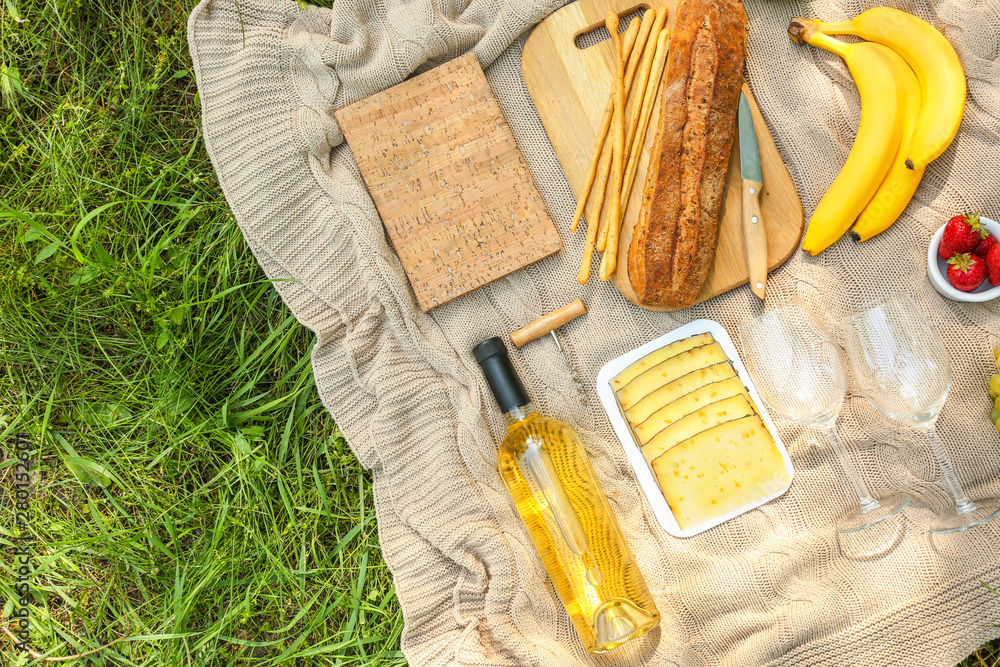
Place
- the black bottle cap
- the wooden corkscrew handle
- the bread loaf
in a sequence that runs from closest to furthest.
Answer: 1. the black bottle cap
2. the bread loaf
3. the wooden corkscrew handle

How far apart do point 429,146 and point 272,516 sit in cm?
144

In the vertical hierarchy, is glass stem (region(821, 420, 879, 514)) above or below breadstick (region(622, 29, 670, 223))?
below

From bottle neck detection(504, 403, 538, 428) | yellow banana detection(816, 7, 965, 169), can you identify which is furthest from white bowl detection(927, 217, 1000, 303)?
bottle neck detection(504, 403, 538, 428)

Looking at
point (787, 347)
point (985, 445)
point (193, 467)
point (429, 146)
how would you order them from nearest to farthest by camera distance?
point (787, 347) < point (985, 445) < point (429, 146) < point (193, 467)

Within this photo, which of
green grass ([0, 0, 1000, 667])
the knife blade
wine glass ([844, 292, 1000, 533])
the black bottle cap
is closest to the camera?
wine glass ([844, 292, 1000, 533])

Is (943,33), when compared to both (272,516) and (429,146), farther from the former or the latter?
(272,516)

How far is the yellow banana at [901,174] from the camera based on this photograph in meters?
2.17

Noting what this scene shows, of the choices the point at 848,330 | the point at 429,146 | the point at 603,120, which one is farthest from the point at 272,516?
the point at 848,330

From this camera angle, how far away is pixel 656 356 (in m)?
2.28

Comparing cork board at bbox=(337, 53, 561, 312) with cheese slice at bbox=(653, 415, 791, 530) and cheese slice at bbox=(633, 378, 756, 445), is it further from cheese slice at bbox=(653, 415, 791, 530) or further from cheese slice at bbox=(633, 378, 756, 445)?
cheese slice at bbox=(653, 415, 791, 530)

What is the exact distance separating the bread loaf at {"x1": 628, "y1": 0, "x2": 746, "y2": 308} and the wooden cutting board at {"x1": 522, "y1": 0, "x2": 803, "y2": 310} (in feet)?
0.40

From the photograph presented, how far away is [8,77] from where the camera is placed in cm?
254

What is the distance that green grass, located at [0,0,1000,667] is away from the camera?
242 centimetres

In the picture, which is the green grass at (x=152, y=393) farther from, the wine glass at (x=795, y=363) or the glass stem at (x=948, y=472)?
the glass stem at (x=948, y=472)
